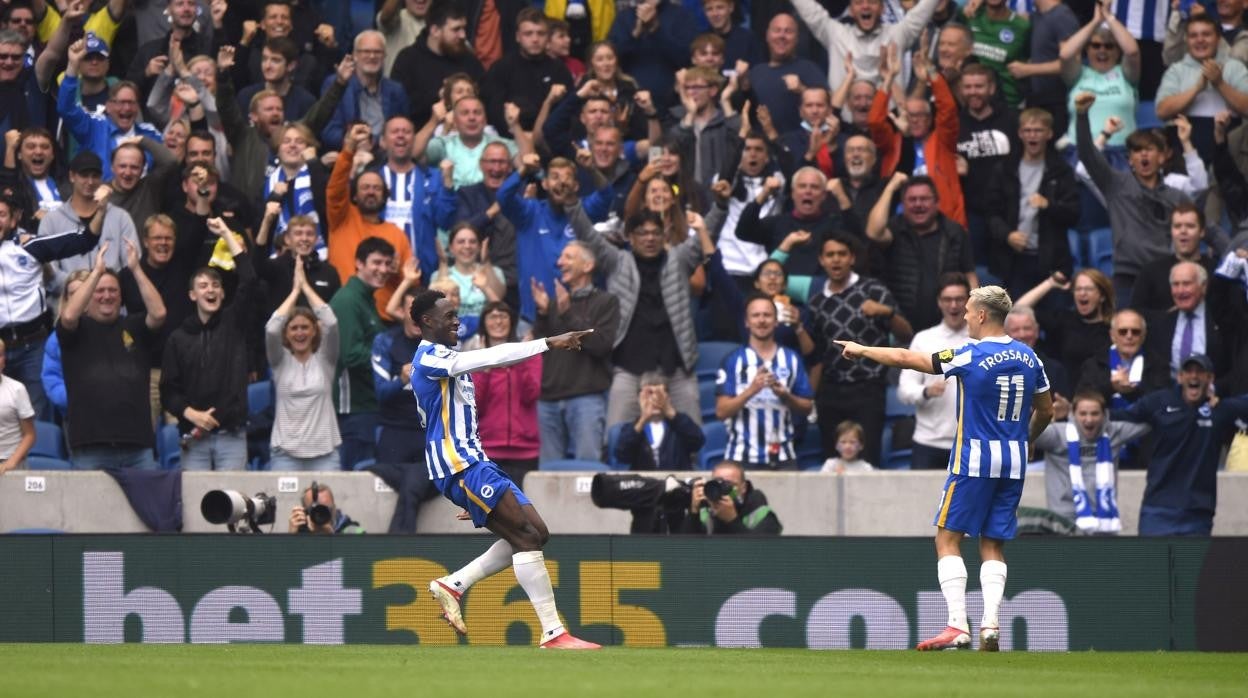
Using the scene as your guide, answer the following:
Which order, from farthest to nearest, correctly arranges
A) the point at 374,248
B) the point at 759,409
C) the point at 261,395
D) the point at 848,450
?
the point at 261,395 → the point at 374,248 → the point at 759,409 → the point at 848,450

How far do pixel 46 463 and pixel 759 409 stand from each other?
5912 mm

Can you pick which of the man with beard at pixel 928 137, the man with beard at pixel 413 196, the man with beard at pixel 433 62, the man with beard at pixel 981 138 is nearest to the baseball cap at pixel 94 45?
the man with beard at pixel 413 196

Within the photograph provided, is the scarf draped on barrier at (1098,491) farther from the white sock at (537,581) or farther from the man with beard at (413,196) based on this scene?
the man with beard at (413,196)

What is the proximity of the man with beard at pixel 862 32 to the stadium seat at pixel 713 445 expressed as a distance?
380 centimetres

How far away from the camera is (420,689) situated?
8.84 metres

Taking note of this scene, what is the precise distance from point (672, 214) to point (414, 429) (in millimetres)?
2917

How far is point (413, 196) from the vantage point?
17.4m

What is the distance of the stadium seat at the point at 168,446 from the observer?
54.6 feet

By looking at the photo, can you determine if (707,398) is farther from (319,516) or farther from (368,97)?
(368,97)

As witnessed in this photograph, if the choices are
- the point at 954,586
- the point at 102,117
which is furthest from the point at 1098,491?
the point at 102,117

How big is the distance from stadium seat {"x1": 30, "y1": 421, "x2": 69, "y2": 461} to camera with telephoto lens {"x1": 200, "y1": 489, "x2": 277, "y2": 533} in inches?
104

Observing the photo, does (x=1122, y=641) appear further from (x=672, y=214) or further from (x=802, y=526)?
(x=672, y=214)

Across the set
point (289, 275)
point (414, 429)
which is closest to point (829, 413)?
point (414, 429)

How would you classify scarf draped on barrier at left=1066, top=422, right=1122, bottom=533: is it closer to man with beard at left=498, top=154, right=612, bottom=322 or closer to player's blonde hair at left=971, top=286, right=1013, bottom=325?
player's blonde hair at left=971, top=286, right=1013, bottom=325
